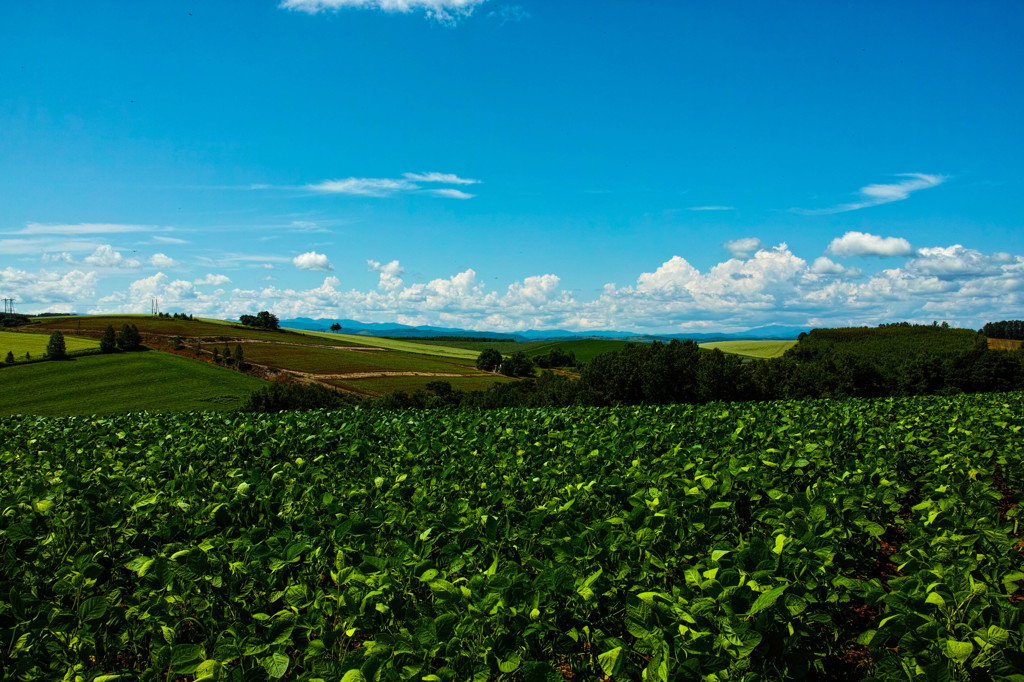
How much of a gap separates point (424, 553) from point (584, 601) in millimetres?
1134

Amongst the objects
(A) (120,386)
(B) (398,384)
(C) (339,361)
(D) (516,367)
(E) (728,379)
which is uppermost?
(E) (728,379)

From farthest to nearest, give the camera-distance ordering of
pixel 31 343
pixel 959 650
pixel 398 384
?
1. pixel 31 343
2. pixel 398 384
3. pixel 959 650

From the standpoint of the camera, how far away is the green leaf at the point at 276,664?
2.46m

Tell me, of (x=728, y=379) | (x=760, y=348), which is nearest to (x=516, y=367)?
(x=728, y=379)

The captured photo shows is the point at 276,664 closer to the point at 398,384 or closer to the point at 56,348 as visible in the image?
the point at 398,384

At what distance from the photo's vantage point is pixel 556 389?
6250 centimetres

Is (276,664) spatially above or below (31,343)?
above

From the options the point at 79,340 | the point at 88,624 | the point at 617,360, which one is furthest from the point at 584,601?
the point at 79,340

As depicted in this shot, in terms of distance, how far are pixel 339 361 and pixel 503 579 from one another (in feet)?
335

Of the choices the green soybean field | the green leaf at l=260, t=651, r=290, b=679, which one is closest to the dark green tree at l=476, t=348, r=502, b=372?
the green soybean field

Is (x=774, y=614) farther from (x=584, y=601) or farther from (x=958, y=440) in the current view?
(x=958, y=440)

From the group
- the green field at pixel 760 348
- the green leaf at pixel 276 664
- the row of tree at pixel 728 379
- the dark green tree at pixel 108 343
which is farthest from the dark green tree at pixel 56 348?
the green field at pixel 760 348

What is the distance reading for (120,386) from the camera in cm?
7175

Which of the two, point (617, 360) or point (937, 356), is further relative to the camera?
point (937, 356)
